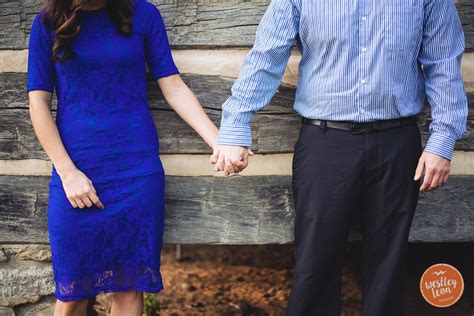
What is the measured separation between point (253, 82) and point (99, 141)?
2.24 feet

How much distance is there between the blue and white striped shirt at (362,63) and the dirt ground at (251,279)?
5.42ft

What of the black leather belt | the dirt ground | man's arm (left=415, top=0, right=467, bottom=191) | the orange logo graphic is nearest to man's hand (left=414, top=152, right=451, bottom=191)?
man's arm (left=415, top=0, right=467, bottom=191)

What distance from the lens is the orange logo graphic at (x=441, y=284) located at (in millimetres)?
3455

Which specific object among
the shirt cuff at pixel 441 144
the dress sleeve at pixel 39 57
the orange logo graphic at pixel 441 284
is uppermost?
the dress sleeve at pixel 39 57

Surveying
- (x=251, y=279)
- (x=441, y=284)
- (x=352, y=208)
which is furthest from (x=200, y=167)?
(x=251, y=279)

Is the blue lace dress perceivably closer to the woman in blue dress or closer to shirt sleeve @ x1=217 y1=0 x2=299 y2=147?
the woman in blue dress

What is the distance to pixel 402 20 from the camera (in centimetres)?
268

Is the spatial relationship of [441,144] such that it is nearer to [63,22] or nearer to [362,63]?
[362,63]

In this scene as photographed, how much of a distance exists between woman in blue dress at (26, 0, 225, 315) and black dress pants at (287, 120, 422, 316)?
472mm

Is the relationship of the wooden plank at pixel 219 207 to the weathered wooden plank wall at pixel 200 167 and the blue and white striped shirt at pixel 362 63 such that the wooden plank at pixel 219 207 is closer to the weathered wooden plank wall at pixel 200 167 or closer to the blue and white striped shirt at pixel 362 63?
the weathered wooden plank wall at pixel 200 167

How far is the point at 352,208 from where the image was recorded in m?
2.83

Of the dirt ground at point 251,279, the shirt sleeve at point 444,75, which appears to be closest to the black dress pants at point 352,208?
the shirt sleeve at point 444,75

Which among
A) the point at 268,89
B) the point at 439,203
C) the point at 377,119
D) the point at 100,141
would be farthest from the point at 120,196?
the point at 439,203

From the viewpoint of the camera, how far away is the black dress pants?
2754mm
